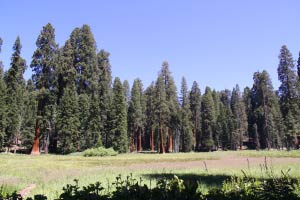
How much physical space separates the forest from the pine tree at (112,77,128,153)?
169 mm

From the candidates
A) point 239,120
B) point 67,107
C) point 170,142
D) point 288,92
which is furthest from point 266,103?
point 67,107

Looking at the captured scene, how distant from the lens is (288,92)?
→ 226ft

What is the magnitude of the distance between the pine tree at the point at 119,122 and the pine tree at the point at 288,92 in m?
33.2

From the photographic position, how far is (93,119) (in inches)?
2264

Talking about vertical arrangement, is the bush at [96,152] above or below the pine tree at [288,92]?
below

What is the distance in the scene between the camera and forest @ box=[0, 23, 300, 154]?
49906mm

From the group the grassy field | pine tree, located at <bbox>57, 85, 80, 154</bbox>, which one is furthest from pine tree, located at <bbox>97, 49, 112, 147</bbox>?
the grassy field

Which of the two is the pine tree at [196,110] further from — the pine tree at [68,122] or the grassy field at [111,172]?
the grassy field at [111,172]

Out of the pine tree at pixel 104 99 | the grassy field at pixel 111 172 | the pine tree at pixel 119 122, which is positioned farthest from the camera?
the pine tree at pixel 104 99

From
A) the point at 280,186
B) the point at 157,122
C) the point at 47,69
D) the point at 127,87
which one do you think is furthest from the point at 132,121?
the point at 280,186

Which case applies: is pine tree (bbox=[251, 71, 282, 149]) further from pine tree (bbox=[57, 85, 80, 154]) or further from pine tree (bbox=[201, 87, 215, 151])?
pine tree (bbox=[57, 85, 80, 154])

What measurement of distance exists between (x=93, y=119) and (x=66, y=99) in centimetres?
733

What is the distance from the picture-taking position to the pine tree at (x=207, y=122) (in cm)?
8425

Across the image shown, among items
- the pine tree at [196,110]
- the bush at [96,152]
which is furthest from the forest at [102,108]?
the bush at [96,152]
